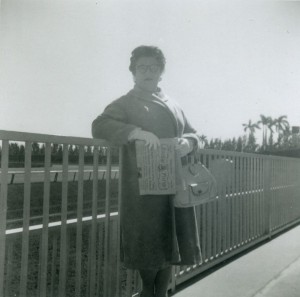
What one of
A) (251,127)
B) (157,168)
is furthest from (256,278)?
(251,127)

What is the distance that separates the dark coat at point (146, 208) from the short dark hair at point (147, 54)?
204 millimetres

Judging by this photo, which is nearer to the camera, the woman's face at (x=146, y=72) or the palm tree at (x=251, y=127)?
the woman's face at (x=146, y=72)

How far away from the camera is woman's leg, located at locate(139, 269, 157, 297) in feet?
9.52

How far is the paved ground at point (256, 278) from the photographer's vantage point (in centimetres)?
380

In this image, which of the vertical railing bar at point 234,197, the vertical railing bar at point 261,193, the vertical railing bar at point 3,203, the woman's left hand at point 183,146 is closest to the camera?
the vertical railing bar at point 3,203

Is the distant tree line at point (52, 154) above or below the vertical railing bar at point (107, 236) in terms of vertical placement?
above

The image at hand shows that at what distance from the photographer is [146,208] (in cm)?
276

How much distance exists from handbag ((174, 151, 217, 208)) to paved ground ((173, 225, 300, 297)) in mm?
1132

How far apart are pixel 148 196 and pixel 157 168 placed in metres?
0.18

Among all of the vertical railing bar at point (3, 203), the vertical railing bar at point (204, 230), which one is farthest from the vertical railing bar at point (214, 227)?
the vertical railing bar at point (3, 203)

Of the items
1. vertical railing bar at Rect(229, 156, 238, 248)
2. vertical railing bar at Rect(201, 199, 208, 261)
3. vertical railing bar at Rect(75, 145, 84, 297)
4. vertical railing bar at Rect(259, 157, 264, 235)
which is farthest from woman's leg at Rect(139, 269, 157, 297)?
vertical railing bar at Rect(259, 157, 264, 235)

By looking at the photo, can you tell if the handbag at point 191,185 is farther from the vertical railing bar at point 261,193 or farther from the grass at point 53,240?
the vertical railing bar at point 261,193

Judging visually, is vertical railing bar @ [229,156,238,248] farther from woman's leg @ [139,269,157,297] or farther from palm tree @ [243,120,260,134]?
palm tree @ [243,120,260,134]

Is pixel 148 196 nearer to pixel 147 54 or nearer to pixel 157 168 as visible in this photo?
pixel 157 168
